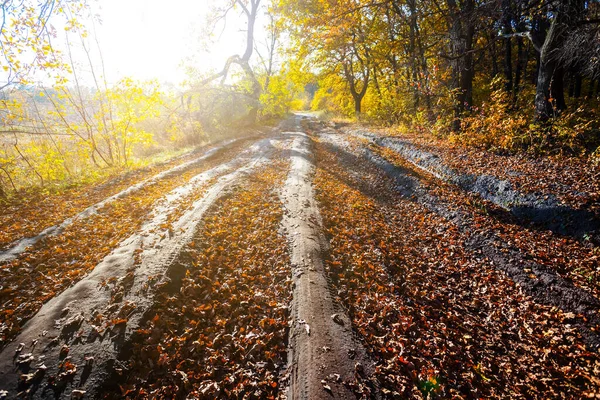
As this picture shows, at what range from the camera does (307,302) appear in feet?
13.2

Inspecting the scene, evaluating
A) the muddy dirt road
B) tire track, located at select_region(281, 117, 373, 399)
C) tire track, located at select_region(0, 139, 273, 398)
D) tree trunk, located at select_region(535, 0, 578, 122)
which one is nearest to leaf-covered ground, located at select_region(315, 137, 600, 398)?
the muddy dirt road

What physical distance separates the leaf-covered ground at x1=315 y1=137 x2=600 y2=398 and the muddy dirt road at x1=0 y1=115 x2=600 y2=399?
0.02 m

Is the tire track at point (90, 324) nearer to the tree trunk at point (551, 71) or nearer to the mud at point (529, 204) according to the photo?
the mud at point (529, 204)

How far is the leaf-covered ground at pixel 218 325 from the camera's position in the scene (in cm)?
295

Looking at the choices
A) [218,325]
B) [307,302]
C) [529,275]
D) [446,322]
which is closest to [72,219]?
[218,325]

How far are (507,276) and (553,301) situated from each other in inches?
28.2

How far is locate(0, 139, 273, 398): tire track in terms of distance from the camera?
270cm

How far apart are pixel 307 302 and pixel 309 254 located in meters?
1.28

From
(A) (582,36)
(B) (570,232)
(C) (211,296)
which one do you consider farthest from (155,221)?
(A) (582,36)

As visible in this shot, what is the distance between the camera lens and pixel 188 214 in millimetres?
6551

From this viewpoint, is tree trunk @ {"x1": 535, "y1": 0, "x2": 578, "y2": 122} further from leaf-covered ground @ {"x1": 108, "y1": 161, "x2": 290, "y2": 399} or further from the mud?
leaf-covered ground @ {"x1": 108, "y1": 161, "x2": 290, "y2": 399}

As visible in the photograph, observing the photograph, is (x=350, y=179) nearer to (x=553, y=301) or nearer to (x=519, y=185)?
(x=519, y=185)

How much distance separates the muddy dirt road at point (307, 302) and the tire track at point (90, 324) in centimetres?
2

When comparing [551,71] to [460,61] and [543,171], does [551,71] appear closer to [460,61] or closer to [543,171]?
[460,61]
